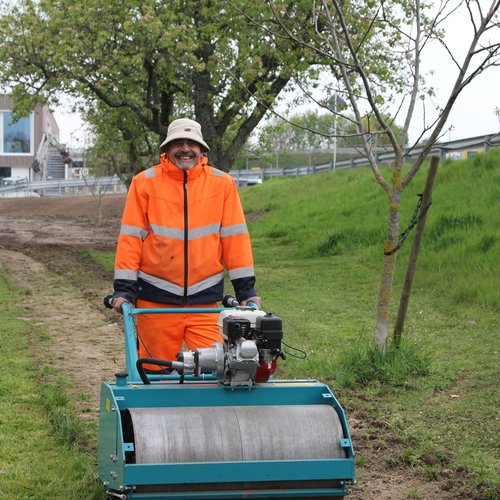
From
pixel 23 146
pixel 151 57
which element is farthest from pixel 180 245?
pixel 23 146

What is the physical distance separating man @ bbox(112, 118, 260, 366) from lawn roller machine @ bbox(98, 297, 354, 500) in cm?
78

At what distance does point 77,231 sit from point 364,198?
11795mm

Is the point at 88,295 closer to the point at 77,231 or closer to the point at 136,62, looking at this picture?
the point at 136,62

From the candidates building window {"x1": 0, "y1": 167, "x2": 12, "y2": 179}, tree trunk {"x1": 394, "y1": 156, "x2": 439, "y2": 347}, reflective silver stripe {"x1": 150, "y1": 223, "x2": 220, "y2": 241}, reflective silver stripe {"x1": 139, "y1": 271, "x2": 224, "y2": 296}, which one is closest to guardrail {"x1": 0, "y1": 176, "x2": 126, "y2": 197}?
building window {"x1": 0, "y1": 167, "x2": 12, "y2": 179}

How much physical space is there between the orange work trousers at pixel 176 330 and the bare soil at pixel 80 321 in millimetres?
1304

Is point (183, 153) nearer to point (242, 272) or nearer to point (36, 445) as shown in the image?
point (242, 272)

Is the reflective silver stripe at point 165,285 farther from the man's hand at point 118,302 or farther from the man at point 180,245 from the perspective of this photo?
the man's hand at point 118,302

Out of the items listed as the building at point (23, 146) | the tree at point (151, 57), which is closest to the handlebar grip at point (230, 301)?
the tree at point (151, 57)

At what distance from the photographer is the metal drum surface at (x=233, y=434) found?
4812 mm

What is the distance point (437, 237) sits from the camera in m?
16.3

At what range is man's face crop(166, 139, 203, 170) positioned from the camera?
5969 mm

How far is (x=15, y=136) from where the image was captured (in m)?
66.8

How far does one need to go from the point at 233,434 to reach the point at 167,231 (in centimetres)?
152

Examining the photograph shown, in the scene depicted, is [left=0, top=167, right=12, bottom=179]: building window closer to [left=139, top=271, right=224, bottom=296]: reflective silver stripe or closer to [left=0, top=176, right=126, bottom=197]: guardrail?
[left=0, top=176, right=126, bottom=197]: guardrail
